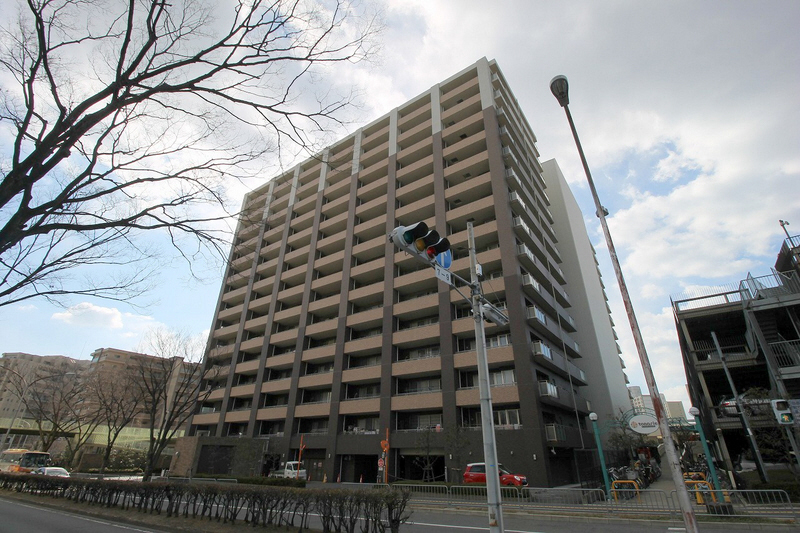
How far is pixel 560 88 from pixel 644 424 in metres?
14.4

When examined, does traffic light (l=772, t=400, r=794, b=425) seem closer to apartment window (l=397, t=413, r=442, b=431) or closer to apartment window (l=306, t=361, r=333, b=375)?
apartment window (l=397, t=413, r=442, b=431)

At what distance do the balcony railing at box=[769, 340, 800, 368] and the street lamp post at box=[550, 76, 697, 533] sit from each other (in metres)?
19.9

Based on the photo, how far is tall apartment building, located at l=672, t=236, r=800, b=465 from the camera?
20.0m

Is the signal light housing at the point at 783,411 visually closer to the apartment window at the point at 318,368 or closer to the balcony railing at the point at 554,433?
the balcony railing at the point at 554,433

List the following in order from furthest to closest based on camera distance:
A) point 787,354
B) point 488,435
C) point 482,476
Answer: point 482,476 < point 787,354 < point 488,435

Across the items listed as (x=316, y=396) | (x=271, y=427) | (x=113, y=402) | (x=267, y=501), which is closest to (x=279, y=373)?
(x=271, y=427)

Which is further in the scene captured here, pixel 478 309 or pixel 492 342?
pixel 492 342

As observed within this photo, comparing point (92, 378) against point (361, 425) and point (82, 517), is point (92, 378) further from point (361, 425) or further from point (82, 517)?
point (82, 517)

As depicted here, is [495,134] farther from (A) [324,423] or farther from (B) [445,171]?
(A) [324,423]

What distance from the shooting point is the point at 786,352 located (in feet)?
67.2

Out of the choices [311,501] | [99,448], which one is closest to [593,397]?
[311,501]

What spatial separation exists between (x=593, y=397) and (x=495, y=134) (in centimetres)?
3055

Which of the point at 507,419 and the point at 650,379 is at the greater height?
the point at 507,419

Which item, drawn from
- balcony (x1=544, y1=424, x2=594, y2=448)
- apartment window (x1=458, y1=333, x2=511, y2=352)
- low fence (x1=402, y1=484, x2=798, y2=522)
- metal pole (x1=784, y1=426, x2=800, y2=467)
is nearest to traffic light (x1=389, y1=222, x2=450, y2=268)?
low fence (x1=402, y1=484, x2=798, y2=522)
